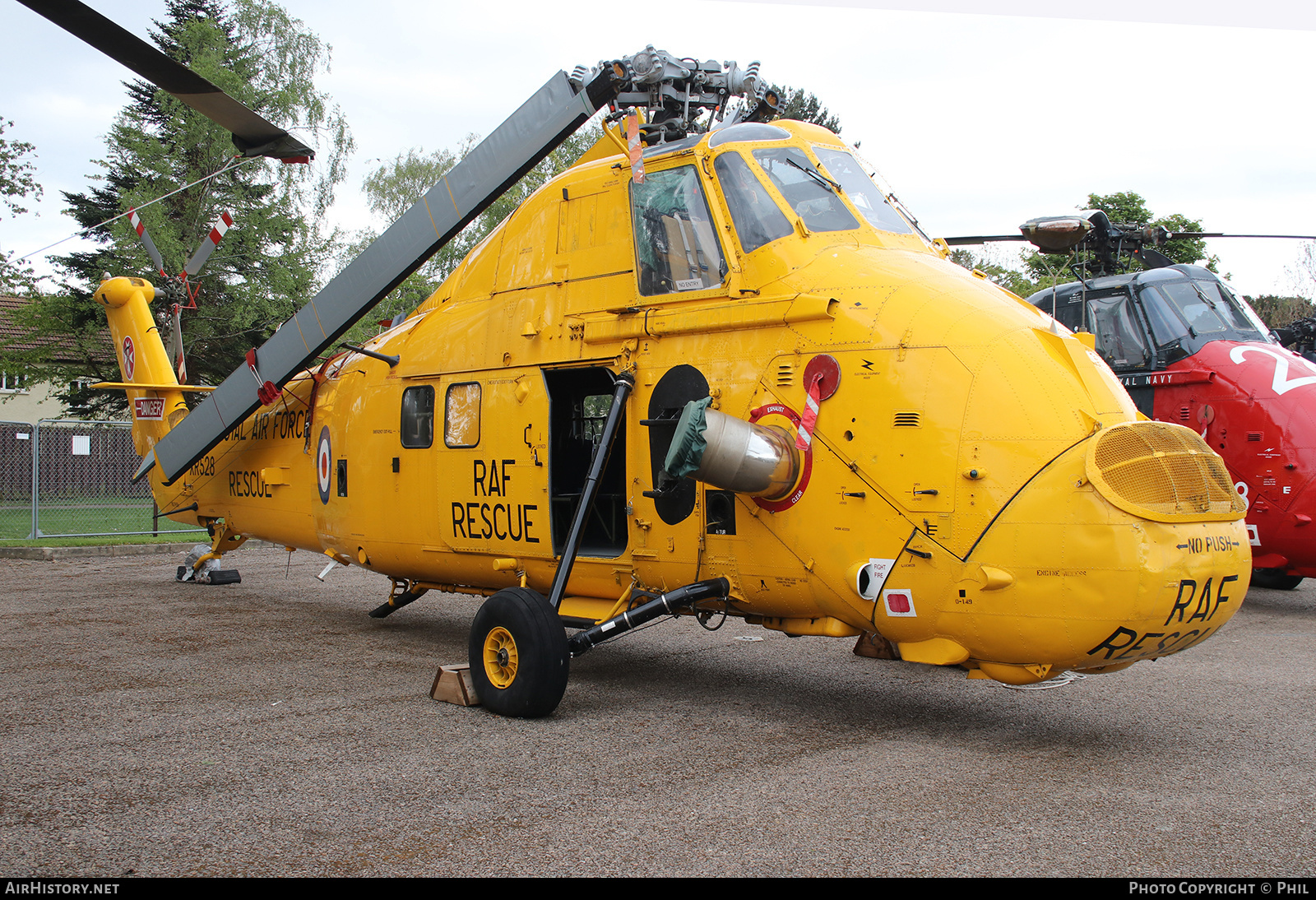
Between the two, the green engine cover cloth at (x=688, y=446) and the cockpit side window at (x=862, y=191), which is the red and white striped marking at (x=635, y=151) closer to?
the cockpit side window at (x=862, y=191)

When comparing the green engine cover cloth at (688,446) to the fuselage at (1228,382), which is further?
the fuselage at (1228,382)

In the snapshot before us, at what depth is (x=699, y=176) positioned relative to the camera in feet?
21.8

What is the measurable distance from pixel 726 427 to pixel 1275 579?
11.8 meters

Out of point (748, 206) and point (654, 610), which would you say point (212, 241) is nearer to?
point (748, 206)

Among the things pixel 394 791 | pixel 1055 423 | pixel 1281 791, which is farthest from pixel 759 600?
pixel 1281 791

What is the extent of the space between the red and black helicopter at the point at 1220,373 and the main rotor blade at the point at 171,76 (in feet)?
27.6

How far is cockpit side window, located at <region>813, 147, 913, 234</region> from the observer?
6770 millimetres

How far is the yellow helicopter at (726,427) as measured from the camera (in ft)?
16.7

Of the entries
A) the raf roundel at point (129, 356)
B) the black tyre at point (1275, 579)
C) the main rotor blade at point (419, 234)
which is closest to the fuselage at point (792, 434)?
the main rotor blade at point (419, 234)

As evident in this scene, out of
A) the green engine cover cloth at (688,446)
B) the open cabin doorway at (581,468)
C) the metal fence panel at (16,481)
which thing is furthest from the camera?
the metal fence panel at (16,481)

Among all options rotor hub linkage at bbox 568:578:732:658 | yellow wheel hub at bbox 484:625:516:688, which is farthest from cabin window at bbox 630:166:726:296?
yellow wheel hub at bbox 484:625:516:688

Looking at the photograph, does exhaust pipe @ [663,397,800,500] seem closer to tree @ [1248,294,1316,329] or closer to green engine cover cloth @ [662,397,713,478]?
green engine cover cloth @ [662,397,713,478]

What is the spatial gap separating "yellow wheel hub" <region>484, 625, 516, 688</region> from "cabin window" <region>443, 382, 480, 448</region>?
5.91 feet

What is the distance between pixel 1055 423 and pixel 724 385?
6.57ft
